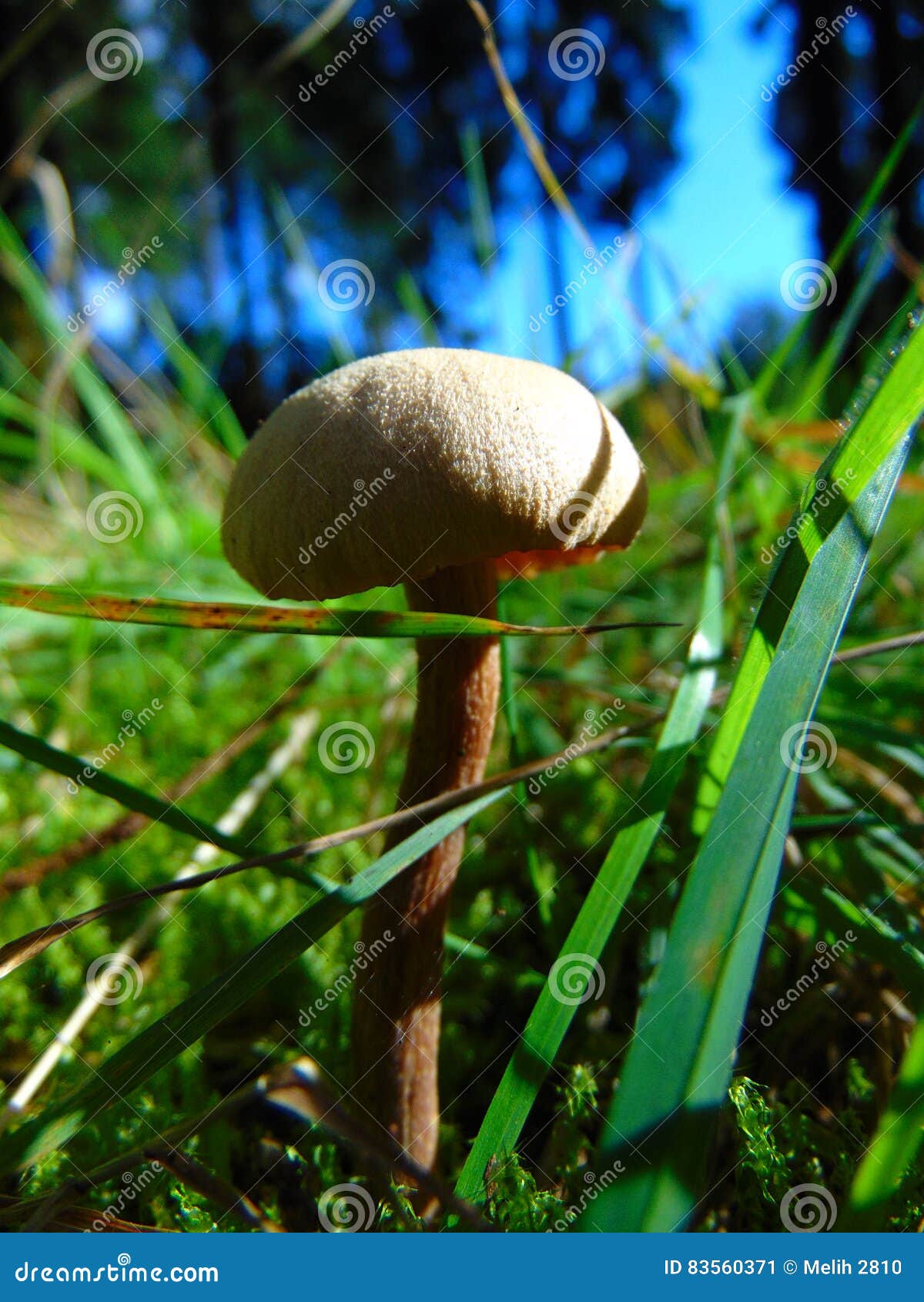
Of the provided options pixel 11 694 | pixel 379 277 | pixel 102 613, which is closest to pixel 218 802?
pixel 11 694

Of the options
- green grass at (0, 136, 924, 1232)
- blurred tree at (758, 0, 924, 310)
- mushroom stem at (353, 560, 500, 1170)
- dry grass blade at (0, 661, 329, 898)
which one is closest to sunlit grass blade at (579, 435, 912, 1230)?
green grass at (0, 136, 924, 1232)

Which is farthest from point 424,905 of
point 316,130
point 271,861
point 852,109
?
point 316,130

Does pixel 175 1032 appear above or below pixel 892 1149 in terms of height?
below

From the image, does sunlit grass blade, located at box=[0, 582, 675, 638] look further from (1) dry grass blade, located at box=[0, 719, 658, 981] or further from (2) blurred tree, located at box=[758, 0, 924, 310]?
(2) blurred tree, located at box=[758, 0, 924, 310]

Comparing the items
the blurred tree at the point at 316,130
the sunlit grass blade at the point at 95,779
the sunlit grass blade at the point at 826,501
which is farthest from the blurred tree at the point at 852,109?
the sunlit grass blade at the point at 95,779

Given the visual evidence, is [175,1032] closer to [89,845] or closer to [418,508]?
[418,508]

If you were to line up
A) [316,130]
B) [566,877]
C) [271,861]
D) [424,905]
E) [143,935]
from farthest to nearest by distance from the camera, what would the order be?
1. [316,130]
2. [566,877]
3. [143,935]
4. [424,905]
5. [271,861]
